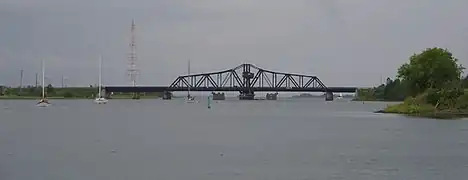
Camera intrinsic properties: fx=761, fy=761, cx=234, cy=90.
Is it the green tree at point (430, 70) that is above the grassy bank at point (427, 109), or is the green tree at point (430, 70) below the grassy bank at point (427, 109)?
above

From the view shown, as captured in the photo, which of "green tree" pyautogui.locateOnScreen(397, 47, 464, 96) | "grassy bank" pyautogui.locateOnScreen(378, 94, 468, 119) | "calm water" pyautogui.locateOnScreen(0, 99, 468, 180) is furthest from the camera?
"green tree" pyautogui.locateOnScreen(397, 47, 464, 96)

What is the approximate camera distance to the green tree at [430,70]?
123 metres

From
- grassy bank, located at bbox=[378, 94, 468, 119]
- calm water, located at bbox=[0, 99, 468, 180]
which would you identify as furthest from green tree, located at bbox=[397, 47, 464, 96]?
calm water, located at bbox=[0, 99, 468, 180]

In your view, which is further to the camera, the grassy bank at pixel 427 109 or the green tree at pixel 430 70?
the green tree at pixel 430 70

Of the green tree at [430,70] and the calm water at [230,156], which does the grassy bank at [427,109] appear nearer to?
the green tree at [430,70]

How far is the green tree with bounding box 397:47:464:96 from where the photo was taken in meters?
123

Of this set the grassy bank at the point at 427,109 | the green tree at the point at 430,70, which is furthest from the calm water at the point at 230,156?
the green tree at the point at 430,70

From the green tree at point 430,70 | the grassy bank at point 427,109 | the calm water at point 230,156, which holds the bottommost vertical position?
the calm water at point 230,156

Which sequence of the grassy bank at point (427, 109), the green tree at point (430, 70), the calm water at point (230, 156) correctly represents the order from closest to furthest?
1. the calm water at point (230, 156)
2. the grassy bank at point (427, 109)
3. the green tree at point (430, 70)

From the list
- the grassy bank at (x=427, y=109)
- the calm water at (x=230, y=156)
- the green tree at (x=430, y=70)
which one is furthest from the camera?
the green tree at (x=430, y=70)

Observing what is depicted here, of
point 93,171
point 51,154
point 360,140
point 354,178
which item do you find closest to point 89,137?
point 51,154

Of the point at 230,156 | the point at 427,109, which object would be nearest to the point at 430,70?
the point at 427,109

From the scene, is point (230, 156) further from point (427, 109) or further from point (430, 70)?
point (430, 70)

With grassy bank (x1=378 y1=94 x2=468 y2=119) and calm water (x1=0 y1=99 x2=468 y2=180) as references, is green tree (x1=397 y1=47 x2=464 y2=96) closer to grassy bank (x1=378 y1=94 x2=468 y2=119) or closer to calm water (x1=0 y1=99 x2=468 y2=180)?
grassy bank (x1=378 y1=94 x2=468 y2=119)
